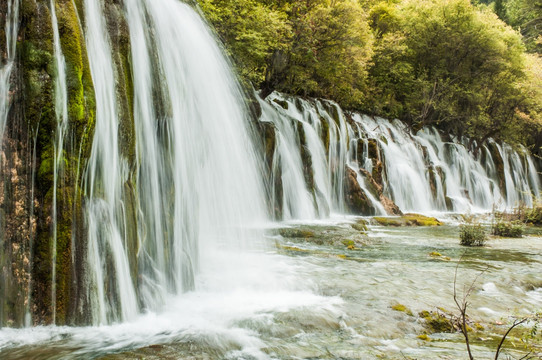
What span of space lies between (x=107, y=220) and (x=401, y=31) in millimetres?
A: 31543

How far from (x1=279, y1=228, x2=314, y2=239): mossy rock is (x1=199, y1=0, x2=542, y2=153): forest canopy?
329 inches

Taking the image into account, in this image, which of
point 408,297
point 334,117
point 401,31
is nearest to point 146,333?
point 408,297

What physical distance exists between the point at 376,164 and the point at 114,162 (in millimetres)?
17736

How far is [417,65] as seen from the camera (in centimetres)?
3281

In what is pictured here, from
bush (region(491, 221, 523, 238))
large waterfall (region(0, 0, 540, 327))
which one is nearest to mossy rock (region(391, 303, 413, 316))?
large waterfall (region(0, 0, 540, 327))

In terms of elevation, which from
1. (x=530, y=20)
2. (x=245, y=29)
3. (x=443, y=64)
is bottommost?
(x=245, y=29)

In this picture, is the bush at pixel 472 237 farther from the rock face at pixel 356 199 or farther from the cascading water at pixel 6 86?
the cascading water at pixel 6 86

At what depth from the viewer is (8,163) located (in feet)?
13.8

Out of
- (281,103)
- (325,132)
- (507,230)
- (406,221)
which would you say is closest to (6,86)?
(406,221)

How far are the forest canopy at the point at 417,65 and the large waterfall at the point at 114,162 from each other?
902cm

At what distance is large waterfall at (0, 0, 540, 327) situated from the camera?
14.1ft

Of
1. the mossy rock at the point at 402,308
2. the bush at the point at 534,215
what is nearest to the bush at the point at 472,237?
the mossy rock at the point at 402,308

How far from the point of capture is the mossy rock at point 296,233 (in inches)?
459

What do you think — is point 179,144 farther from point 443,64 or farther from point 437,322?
point 443,64
